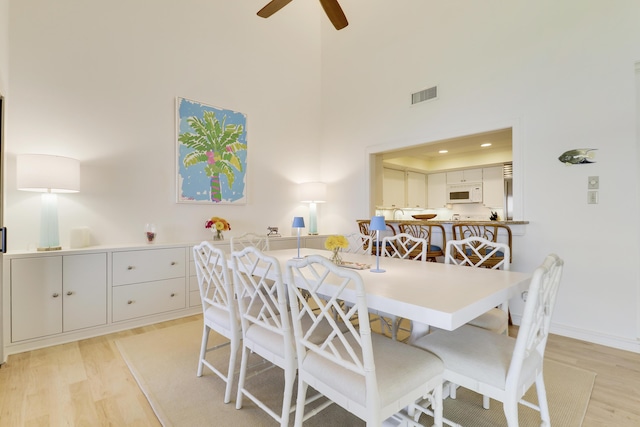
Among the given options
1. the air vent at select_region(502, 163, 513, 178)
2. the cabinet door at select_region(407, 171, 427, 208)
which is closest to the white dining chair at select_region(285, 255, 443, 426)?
the air vent at select_region(502, 163, 513, 178)

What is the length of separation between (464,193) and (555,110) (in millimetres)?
3886

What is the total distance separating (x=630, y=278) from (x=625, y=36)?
2.01 m

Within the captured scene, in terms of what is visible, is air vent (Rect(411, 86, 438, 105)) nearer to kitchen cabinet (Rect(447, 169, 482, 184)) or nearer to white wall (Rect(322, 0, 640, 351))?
white wall (Rect(322, 0, 640, 351))

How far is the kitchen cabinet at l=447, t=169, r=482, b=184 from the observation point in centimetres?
639

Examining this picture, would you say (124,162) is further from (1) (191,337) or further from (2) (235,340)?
(2) (235,340)

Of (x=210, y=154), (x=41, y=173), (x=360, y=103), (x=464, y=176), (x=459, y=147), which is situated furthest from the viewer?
(x=464, y=176)

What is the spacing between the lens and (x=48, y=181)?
2.48 metres

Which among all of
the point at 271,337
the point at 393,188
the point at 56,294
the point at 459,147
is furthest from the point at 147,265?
the point at 393,188

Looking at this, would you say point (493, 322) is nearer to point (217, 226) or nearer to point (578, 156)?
point (578, 156)

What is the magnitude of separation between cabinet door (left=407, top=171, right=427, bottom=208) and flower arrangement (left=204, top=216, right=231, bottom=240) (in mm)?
4445

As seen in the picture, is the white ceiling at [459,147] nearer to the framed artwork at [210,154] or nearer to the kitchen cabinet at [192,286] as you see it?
the framed artwork at [210,154]

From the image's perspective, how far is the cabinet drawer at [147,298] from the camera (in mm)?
2865

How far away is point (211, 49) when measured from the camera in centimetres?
388

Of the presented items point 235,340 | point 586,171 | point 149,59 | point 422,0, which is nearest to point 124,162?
point 149,59
